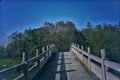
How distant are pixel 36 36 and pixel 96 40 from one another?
1418cm

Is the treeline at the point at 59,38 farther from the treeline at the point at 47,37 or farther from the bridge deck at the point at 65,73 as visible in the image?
the bridge deck at the point at 65,73

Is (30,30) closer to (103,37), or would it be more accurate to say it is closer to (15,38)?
(15,38)

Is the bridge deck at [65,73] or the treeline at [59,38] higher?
the treeline at [59,38]

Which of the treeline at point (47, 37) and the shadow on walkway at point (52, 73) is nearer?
the shadow on walkway at point (52, 73)

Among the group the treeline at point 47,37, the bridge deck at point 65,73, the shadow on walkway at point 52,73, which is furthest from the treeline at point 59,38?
the bridge deck at point 65,73

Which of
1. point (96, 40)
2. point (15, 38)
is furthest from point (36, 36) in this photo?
point (96, 40)

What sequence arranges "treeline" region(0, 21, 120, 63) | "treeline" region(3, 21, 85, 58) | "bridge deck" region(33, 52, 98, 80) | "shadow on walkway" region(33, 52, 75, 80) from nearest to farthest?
"bridge deck" region(33, 52, 98, 80) < "shadow on walkway" region(33, 52, 75, 80) < "treeline" region(0, 21, 120, 63) < "treeline" region(3, 21, 85, 58)

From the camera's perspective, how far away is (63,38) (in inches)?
1654

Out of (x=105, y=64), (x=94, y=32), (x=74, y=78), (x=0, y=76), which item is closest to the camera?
(x=0, y=76)

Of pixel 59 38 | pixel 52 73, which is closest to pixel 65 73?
pixel 52 73

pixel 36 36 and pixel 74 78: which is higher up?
pixel 36 36

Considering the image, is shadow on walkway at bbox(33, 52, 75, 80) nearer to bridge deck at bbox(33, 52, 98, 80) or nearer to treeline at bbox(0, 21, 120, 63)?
bridge deck at bbox(33, 52, 98, 80)

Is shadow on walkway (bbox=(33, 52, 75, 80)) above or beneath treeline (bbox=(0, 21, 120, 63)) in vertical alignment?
beneath

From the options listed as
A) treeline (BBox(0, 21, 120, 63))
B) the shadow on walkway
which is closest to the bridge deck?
the shadow on walkway
